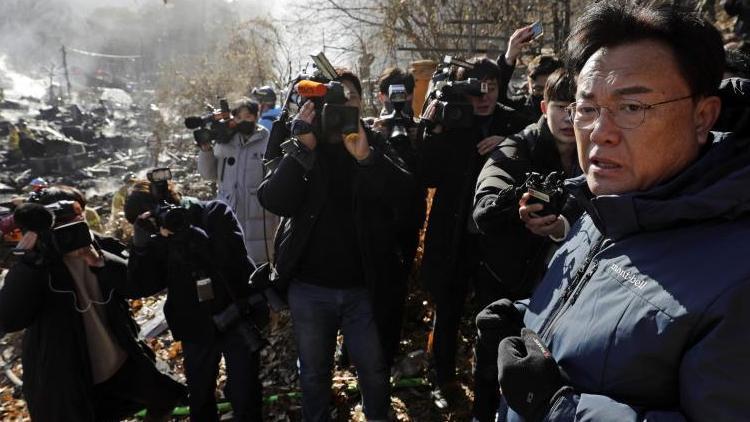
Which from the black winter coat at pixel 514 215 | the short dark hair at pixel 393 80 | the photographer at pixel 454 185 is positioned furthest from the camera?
the short dark hair at pixel 393 80

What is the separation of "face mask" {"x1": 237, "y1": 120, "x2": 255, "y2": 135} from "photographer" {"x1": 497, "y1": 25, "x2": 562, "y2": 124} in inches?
100

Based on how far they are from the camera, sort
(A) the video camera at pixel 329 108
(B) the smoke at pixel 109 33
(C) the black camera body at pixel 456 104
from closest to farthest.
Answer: (A) the video camera at pixel 329 108 → (C) the black camera body at pixel 456 104 → (B) the smoke at pixel 109 33

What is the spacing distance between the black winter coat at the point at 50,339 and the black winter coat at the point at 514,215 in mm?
2593

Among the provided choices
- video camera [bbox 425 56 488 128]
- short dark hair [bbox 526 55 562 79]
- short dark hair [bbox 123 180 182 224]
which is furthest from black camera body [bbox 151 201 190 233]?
short dark hair [bbox 526 55 562 79]

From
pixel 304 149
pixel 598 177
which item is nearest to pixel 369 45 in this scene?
pixel 304 149

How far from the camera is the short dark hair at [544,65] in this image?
135 inches

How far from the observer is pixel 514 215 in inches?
94.3

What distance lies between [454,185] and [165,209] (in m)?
1.91

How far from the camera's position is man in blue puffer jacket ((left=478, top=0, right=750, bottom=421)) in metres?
1.00

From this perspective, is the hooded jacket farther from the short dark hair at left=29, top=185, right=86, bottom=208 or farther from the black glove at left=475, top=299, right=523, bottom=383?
the short dark hair at left=29, top=185, right=86, bottom=208

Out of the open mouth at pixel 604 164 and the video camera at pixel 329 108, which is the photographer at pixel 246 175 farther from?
the open mouth at pixel 604 164

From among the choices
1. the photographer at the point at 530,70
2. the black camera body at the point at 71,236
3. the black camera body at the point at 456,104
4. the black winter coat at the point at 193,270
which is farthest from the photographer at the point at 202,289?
the photographer at the point at 530,70

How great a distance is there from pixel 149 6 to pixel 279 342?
78226 millimetres

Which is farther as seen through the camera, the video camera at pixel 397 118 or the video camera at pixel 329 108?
the video camera at pixel 397 118
